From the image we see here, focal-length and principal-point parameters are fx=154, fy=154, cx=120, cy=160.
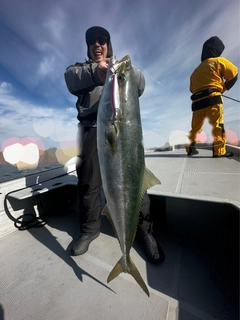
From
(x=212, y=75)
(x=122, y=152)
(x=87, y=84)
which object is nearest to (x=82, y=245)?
(x=122, y=152)

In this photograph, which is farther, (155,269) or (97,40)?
(97,40)

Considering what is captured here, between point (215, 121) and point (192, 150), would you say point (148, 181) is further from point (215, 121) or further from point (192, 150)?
point (192, 150)

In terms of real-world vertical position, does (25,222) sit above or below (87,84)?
below

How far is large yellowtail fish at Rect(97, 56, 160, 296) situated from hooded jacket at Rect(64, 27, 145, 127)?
36 centimetres

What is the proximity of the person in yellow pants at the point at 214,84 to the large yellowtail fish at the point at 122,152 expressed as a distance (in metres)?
3.30

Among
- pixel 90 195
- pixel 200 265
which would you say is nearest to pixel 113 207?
pixel 90 195

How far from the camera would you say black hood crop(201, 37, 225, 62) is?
3.84 m

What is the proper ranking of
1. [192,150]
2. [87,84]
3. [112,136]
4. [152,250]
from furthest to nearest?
1. [192,150]
2. [152,250]
3. [87,84]
4. [112,136]

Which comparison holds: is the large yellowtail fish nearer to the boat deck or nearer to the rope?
the boat deck

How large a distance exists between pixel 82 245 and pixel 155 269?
3.21 feet

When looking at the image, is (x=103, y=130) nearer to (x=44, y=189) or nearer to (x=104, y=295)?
(x=104, y=295)

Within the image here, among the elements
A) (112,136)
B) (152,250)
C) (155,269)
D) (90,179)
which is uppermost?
(112,136)

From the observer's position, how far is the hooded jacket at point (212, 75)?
376 centimetres

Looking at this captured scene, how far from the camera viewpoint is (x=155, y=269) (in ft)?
5.98
